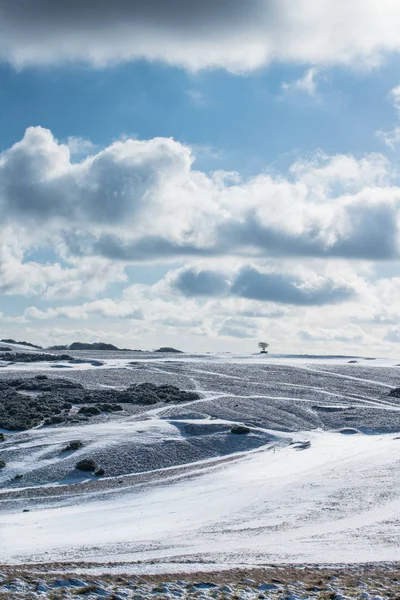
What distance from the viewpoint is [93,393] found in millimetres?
46656

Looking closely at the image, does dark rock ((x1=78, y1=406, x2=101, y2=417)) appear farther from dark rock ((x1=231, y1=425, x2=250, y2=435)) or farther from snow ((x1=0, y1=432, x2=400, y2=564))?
snow ((x1=0, y1=432, x2=400, y2=564))

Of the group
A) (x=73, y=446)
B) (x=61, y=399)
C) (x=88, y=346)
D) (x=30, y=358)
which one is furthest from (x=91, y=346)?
(x=73, y=446)

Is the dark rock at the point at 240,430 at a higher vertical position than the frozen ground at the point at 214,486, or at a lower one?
higher

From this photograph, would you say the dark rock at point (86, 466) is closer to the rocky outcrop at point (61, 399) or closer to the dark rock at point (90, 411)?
the rocky outcrop at point (61, 399)

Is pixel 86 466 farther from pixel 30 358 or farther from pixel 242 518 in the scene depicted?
pixel 30 358

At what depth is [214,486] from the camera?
1053 inches

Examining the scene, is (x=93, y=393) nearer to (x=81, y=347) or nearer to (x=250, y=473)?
(x=250, y=473)

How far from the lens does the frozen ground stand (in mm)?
17375

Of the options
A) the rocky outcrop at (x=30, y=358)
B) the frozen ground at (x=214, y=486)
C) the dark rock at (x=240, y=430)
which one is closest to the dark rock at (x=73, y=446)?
the frozen ground at (x=214, y=486)

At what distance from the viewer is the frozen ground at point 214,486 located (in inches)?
684

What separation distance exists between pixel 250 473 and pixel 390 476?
599 centimetres

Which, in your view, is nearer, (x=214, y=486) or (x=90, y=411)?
(x=214, y=486)

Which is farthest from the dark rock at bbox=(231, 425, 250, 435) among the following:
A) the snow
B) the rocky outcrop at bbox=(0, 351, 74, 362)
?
the rocky outcrop at bbox=(0, 351, 74, 362)

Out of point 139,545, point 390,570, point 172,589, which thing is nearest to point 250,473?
point 139,545
